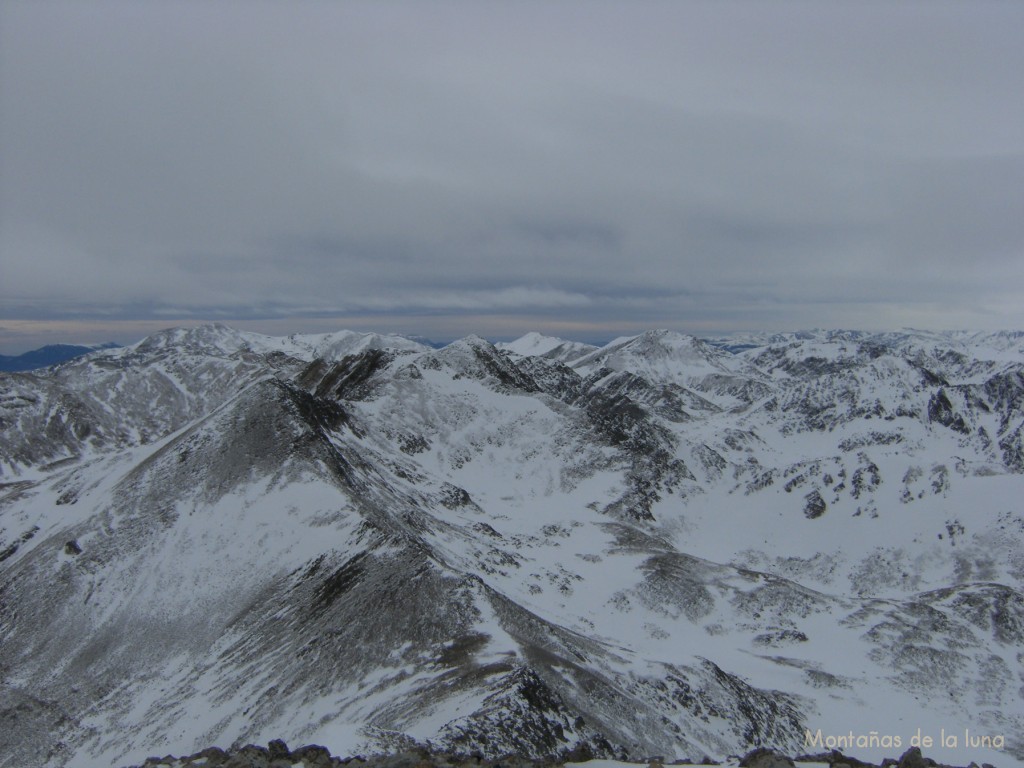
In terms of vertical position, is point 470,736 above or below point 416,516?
above

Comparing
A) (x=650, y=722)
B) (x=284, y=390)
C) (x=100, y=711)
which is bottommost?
(x=100, y=711)

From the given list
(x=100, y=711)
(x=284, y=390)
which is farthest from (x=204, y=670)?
(x=284, y=390)

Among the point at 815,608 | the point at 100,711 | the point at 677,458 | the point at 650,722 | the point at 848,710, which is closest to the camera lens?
the point at 650,722

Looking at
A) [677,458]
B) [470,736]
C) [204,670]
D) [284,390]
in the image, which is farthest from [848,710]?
[677,458]

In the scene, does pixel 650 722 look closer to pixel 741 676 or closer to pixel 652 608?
pixel 741 676

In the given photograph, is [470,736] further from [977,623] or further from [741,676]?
[977,623]

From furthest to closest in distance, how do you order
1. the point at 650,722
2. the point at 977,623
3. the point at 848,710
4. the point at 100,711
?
1. the point at 977,623
2. the point at 848,710
3. the point at 100,711
4. the point at 650,722

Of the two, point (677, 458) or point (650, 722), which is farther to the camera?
point (677, 458)
